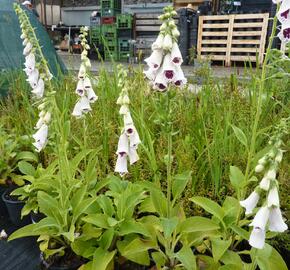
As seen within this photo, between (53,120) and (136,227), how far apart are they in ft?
1.95

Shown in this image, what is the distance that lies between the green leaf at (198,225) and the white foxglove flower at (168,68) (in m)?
0.61

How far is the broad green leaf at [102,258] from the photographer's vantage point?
1314 millimetres

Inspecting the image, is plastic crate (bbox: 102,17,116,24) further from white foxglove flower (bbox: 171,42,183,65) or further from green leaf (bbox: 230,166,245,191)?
white foxglove flower (bbox: 171,42,183,65)

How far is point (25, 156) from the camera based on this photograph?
86.5 inches

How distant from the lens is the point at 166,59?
1044mm

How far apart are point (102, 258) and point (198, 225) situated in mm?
432

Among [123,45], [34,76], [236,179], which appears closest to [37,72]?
[34,76]

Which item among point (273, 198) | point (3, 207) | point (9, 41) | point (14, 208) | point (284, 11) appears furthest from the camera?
point (9, 41)

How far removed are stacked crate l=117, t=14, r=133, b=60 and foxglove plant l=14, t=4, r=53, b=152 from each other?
763 cm

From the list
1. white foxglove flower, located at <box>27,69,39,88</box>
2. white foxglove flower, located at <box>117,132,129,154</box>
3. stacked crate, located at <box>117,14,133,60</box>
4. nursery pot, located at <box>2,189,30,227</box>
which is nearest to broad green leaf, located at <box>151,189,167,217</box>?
white foxglove flower, located at <box>117,132,129,154</box>

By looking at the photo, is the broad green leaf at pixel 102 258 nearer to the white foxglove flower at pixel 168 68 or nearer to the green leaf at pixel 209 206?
the green leaf at pixel 209 206

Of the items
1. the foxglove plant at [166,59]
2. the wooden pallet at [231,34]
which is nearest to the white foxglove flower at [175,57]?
A: the foxglove plant at [166,59]

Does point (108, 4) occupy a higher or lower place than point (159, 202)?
higher

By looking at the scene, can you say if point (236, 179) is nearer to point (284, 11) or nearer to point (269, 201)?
point (269, 201)
